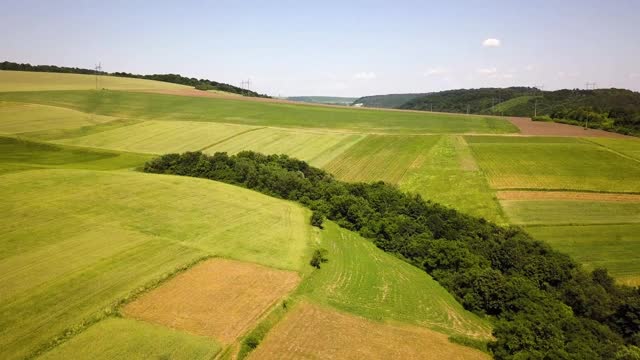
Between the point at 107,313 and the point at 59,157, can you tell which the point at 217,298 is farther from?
the point at 59,157

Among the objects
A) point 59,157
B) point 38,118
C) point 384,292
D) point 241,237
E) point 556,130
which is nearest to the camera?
point 384,292

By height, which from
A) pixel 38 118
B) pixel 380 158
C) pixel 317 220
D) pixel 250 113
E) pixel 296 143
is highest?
pixel 250 113

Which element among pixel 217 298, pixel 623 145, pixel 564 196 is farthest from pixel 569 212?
pixel 217 298

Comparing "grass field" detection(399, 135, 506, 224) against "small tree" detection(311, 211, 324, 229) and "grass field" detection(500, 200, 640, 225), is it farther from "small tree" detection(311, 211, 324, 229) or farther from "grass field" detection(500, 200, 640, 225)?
"small tree" detection(311, 211, 324, 229)

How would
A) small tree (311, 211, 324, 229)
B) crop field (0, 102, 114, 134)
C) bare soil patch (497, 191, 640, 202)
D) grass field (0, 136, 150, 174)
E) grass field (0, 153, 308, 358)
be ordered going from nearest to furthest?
grass field (0, 153, 308, 358) → small tree (311, 211, 324, 229) → bare soil patch (497, 191, 640, 202) → grass field (0, 136, 150, 174) → crop field (0, 102, 114, 134)

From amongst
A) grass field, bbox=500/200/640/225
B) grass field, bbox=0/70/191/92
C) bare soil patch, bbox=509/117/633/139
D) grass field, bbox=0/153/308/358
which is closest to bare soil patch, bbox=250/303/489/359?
grass field, bbox=0/153/308/358

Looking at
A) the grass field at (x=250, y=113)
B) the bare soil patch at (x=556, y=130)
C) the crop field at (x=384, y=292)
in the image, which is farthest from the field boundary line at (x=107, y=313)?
the bare soil patch at (x=556, y=130)

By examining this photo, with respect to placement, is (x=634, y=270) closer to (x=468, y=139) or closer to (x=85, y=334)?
(x=85, y=334)
